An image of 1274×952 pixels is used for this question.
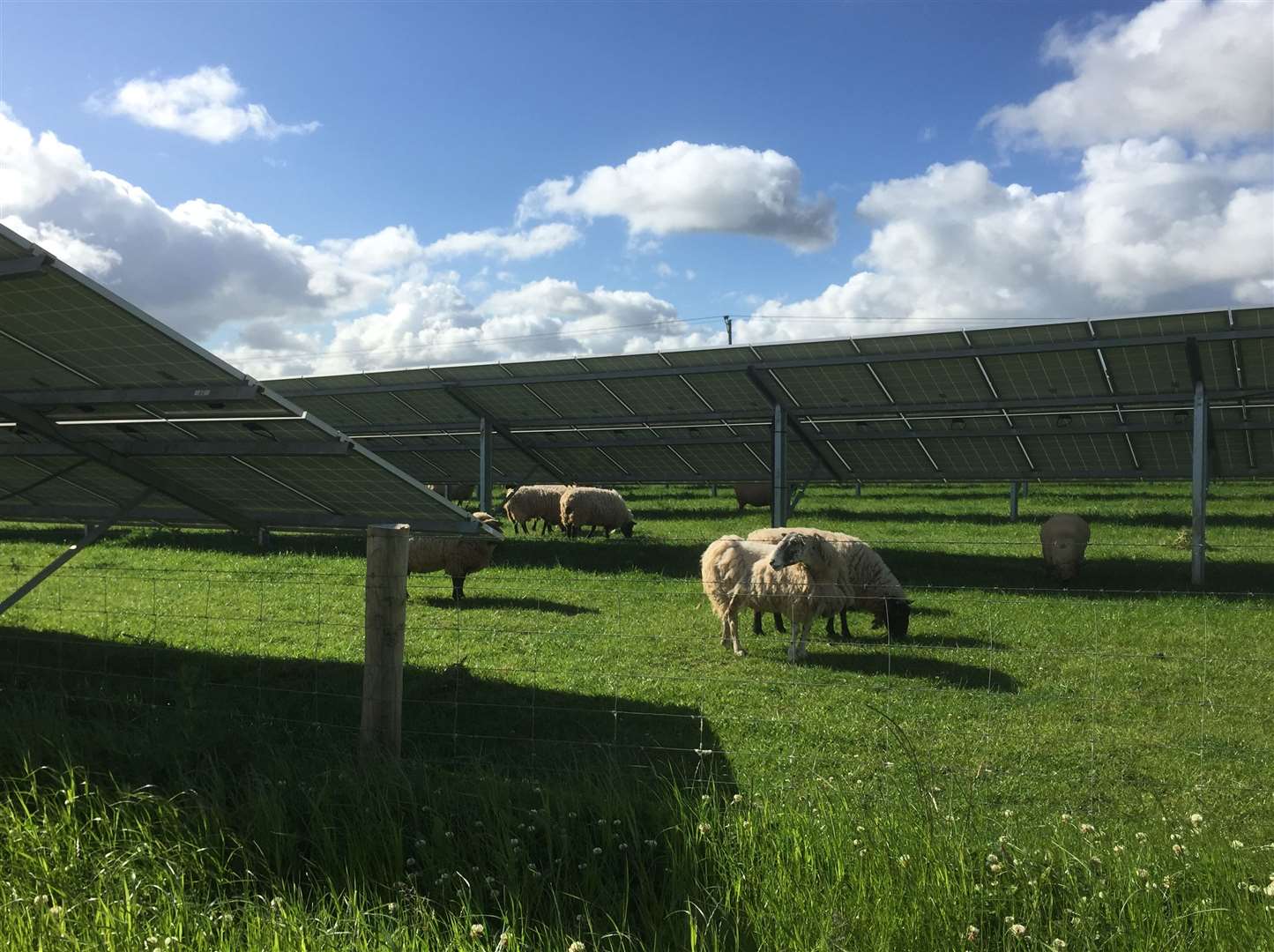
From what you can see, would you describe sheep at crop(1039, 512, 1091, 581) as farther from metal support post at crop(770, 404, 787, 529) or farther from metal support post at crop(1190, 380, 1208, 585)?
metal support post at crop(770, 404, 787, 529)

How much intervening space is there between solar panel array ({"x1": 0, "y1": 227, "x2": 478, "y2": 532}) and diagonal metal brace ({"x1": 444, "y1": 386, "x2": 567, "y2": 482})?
12.1 meters

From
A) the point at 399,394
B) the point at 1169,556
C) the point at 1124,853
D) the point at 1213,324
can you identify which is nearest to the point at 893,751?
the point at 1124,853

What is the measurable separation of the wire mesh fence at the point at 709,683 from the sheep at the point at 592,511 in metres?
10.4

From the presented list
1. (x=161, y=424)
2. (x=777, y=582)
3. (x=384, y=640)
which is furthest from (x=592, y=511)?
(x=384, y=640)

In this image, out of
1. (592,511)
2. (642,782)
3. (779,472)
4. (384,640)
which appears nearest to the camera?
(642,782)

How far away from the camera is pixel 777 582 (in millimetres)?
10852

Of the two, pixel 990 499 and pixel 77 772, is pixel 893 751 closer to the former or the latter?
pixel 77 772

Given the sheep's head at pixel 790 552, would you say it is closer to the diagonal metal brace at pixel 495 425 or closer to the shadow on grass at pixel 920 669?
the shadow on grass at pixel 920 669

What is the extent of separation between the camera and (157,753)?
5488 millimetres

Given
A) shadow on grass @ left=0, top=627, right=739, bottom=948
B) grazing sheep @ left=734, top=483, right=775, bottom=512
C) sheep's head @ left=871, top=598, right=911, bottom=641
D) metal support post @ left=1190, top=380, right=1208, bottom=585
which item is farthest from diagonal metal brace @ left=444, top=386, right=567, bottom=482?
shadow on grass @ left=0, top=627, right=739, bottom=948

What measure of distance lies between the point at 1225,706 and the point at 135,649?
9.85 meters

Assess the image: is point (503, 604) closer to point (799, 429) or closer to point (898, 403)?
point (799, 429)

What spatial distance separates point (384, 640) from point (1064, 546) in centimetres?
1312

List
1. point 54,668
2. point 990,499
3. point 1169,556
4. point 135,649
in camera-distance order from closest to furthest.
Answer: point 54,668
point 135,649
point 1169,556
point 990,499
